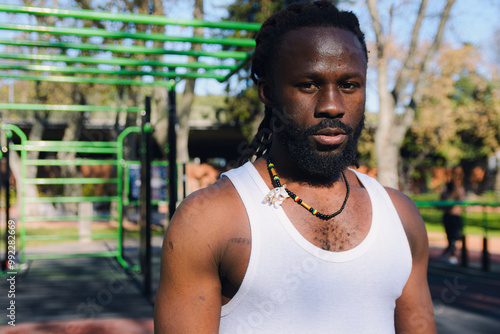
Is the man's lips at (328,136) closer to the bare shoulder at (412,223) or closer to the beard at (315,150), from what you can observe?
the beard at (315,150)

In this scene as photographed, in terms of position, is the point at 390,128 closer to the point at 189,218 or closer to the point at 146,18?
the point at 146,18

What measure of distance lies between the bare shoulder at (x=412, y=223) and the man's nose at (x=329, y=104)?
326 millimetres

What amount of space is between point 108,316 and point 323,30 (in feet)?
15.0

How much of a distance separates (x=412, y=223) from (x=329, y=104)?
41cm

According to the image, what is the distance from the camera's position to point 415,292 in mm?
1326

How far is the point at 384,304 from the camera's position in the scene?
1.23m

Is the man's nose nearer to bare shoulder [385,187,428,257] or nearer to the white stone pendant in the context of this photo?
the white stone pendant

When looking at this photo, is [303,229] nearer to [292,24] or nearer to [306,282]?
[306,282]

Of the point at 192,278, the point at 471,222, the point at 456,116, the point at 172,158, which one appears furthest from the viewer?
the point at 456,116

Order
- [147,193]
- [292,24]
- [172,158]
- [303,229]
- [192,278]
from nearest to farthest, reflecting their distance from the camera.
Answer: [192,278] < [303,229] < [292,24] < [172,158] < [147,193]

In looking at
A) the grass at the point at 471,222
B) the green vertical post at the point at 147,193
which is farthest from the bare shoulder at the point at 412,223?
the grass at the point at 471,222

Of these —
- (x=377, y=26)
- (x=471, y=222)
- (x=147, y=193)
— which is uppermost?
(x=377, y=26)

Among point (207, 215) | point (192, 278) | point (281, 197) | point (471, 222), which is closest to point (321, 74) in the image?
point (281, 197)

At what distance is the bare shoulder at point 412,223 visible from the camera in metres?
1.34
